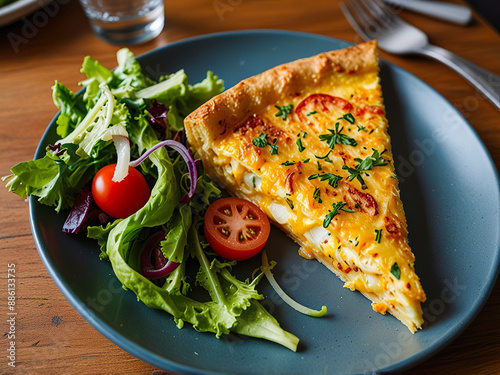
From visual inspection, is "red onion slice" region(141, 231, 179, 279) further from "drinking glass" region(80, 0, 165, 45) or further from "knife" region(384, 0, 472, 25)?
"knife" region(384, 0, 472, 25)

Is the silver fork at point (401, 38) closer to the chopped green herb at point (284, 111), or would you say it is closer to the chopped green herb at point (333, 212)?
the chopped green herb at point (284, 111)

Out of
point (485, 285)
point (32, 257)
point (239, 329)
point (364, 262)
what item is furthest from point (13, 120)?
point (485, 285)

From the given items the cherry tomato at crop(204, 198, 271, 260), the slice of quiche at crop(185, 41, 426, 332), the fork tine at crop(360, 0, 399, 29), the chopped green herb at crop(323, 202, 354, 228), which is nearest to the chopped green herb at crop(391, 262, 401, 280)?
the slice of quiche at crop(185, 41, 426, 332)

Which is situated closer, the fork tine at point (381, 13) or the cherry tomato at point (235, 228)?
the cherry tomato at point (235, 228)

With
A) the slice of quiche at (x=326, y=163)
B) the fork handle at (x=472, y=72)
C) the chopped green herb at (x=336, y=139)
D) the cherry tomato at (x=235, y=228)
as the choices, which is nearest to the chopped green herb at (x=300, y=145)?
the slice of quiche at (x=326, y=163)

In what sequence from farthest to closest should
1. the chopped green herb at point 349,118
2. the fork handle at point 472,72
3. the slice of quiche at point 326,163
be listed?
the fork handle at point 472,72, the chopped green herb at point 349,118, the slice of quiche at point 326,163

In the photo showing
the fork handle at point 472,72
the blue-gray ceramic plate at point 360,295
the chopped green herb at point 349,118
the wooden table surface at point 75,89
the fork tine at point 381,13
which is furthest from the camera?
the fork tine at point 381,13

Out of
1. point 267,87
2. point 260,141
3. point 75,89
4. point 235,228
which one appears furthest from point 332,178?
point 75,89
